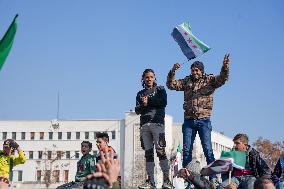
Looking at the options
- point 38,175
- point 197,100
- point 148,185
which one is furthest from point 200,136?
point 38,175

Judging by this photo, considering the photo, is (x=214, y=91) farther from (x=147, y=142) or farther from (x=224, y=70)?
(x=147, y=142)

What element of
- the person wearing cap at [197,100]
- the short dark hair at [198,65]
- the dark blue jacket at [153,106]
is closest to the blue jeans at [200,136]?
the person wearing cap at [197,100]

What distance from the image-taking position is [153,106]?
1062 centimetres

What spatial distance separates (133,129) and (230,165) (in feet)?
312

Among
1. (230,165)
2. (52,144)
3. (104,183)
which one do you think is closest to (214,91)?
(230,165)

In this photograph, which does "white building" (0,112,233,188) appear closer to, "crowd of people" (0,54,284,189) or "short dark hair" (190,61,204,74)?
"crowd of people" (0,54,284,189)

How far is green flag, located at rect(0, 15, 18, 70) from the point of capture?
925 cm

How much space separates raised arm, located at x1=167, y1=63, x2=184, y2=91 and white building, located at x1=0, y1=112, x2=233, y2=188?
287 ft

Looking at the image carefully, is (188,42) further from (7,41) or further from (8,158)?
(8,158)

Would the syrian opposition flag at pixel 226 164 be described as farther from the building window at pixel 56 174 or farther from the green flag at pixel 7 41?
the building window at pixel 56 174

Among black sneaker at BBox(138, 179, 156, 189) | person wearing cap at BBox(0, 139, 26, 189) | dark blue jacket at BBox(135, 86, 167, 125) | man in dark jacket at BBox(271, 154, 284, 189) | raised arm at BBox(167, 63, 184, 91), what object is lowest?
black sneaker at BBox(138, 179, 156, 189)

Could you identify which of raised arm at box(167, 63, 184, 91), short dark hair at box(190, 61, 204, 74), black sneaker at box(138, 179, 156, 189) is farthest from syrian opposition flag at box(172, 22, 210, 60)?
black sneaker at box(138, 179, 156, 189)

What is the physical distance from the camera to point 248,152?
29.2 feet

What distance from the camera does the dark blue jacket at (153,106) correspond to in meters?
10.6
